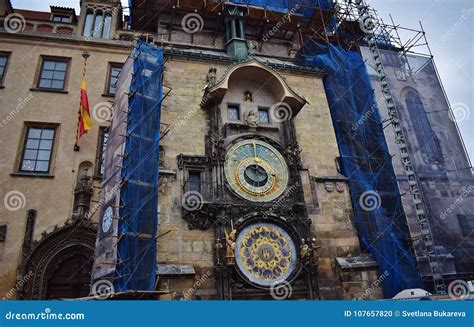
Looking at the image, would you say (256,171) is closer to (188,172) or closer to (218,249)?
(188,172)

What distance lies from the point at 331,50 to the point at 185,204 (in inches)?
433

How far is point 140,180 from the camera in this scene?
11.2 metres

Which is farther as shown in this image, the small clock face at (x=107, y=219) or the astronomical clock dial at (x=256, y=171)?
Result: the astronomical clock dial at (x=256, y=171)

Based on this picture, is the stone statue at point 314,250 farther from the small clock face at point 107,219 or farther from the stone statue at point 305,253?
the small clock face at point 107,219

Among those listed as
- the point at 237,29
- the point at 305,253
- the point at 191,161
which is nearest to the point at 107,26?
the point at 237,29

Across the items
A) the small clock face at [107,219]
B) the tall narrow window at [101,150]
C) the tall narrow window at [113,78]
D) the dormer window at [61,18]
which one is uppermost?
the dormer window at [61,18]

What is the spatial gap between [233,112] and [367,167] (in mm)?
6016

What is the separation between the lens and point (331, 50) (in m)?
17.5

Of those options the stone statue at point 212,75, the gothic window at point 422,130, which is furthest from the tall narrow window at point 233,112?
the gothic window at point 422,130

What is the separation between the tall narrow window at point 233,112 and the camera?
47.2 feet

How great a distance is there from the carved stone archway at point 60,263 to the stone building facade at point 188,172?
4cm

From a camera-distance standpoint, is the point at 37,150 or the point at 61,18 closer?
the point at 37,150

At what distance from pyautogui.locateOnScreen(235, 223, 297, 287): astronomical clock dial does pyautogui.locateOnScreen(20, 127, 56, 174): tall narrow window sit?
8.28m

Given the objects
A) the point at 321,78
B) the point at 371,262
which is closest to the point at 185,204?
the point at 371,262
